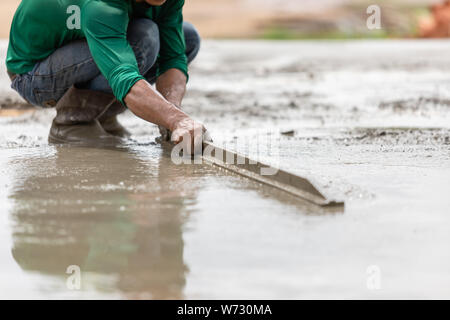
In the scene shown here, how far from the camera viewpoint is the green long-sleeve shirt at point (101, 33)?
277cm

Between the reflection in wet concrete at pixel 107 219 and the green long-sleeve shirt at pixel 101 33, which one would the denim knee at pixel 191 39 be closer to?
the green long-sleeve shirt at pixel 101 33

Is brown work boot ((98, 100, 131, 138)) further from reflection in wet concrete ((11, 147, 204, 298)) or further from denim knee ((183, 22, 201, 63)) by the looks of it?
reflection in wet concrete ((11, 147, 204, 298))

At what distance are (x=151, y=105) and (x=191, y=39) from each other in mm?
995

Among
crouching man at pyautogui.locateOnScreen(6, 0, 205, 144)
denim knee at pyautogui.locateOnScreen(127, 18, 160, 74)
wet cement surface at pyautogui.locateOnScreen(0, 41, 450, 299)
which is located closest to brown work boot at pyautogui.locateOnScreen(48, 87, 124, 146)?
crouching man at pyautogui.locateOnScreen(6, 0, 205, 144)

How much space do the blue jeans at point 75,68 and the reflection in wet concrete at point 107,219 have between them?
1.52 ft

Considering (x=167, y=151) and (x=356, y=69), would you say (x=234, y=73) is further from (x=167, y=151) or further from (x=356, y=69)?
(x=167, y=151)

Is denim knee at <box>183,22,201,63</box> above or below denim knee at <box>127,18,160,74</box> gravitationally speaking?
above

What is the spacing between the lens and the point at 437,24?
16.1m

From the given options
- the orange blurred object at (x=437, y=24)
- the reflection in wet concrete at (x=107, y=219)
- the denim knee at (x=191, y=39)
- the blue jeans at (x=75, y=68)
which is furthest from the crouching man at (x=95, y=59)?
the orange blurred object at (x=437, y=24)

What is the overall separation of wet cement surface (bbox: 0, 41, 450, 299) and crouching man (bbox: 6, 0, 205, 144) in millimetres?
205

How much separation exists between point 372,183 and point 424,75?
4.74 metres

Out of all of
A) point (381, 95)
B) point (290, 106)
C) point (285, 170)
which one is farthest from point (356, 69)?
point (285, 170)

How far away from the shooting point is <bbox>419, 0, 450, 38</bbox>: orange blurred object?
52.2 feet

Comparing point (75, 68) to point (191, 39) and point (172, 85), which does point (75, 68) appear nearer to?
point (172, 85)
